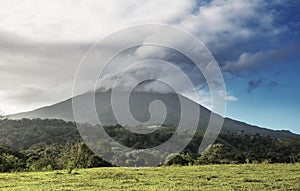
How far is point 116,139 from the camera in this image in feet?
229

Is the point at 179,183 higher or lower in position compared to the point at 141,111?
lower

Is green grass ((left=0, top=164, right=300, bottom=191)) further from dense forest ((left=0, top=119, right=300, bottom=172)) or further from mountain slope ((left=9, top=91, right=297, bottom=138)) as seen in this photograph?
mountain slope ((left=9, top=91, right=297, bottom=138))

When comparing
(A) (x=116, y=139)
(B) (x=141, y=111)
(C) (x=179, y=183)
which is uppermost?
(B) (x=141, y=111)

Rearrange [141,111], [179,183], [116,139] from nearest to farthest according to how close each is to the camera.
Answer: [179,183], [116,139], [141,111]

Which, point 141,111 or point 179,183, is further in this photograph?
point 141,111

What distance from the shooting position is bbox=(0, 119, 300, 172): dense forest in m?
34.7

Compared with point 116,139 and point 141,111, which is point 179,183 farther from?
point 141,111

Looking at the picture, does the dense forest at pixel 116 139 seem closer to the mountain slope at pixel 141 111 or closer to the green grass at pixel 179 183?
the green grass at pixel 179 183

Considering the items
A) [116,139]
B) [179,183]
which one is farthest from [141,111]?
[179,183]

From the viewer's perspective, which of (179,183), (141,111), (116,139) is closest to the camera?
(179,183)

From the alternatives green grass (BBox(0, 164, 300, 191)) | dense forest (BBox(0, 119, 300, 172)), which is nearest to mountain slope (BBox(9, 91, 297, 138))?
dense forest (BBox(0, 119, 300, 172))

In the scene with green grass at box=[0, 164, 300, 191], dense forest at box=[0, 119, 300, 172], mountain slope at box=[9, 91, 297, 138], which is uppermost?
mountain slope at box=[9, 91, 297, 138]

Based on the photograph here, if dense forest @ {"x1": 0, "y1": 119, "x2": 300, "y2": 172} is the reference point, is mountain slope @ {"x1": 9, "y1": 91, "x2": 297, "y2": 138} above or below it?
above

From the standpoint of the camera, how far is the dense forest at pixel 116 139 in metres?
34.7
